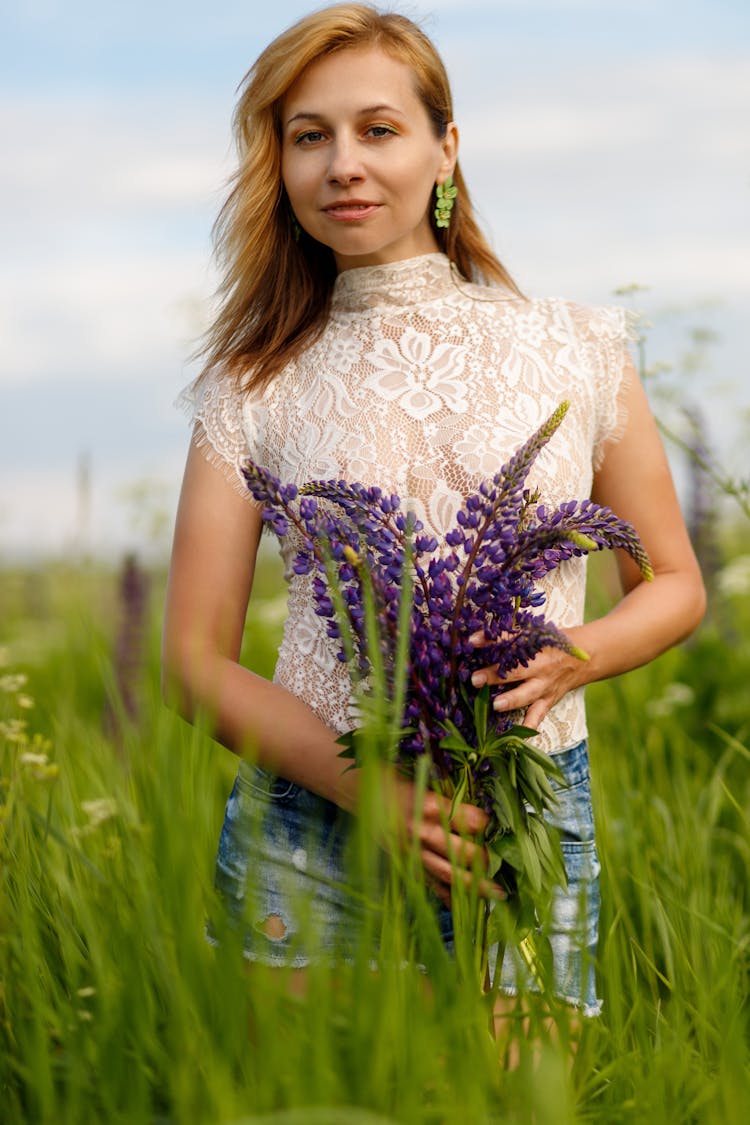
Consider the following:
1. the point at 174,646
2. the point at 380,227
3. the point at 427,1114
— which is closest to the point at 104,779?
the point at 174,646

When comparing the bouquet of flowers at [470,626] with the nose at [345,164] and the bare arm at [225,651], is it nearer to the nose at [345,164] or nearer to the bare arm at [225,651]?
the bare arm at [225,651]

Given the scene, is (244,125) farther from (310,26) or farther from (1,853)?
(1,853)

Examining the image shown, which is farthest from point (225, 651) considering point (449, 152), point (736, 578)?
point (736, 578)

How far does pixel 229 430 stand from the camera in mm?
2465

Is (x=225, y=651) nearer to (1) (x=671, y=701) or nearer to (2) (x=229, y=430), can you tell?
(2) (x=229, y=430)

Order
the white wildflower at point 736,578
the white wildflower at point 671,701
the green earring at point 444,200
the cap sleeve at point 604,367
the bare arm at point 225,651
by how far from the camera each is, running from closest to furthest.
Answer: the bare arm at point 225,651 < the cap sleeve at point 604,367 < the green earring at point 444,200 < the white wildflower at point 671,701 < the white wildflower at point 736,578

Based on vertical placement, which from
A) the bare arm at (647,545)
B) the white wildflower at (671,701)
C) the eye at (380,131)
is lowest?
the bare arm at (647,545)

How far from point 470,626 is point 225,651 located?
0.66 metres

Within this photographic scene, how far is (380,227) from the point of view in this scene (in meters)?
2.43

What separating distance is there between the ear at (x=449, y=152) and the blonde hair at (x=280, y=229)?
0.07 ft

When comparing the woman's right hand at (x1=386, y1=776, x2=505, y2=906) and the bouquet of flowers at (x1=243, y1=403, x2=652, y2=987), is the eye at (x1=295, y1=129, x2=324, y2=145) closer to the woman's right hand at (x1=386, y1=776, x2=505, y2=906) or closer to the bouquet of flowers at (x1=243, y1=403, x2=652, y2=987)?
the bouquet of flowers at (x1=243, y1=403, x2=652, y2=987)

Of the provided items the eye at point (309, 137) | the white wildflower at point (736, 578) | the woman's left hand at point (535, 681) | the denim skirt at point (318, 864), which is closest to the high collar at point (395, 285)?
the eye at point (309, 137)

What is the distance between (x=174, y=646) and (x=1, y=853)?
22.7 inches

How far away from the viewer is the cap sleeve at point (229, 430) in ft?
7.98
